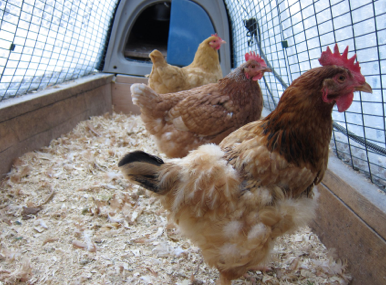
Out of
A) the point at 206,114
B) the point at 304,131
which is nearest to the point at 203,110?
the point at 206,114

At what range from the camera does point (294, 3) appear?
A: 190 centimetres

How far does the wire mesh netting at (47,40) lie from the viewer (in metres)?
1.90

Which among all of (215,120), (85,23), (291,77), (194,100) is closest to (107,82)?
(85,23)

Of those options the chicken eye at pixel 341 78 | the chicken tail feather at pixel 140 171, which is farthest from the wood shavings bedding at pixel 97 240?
the chicken eye at pixel 341 78

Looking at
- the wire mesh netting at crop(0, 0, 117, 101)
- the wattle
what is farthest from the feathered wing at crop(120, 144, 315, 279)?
the wire mesh netting at crop(0, 0, 117, 101)

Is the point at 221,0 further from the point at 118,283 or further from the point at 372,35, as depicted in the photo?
the point at 118,283

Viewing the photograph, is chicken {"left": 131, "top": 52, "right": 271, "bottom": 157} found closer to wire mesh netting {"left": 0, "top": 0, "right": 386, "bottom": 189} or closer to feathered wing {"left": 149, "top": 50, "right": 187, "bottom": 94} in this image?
wire mesh netting {"left": 0, "top": 0, "right": 386, "bottom": 189}

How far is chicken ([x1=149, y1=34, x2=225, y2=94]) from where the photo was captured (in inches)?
102

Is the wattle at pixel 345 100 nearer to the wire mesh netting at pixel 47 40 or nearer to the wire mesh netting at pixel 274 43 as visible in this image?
the wire mesh netting at pixel 274 43

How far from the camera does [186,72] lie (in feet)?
9.27

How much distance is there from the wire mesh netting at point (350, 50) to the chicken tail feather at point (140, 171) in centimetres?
109

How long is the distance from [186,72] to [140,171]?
2.00 m

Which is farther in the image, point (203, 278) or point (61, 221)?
point (61, 221)

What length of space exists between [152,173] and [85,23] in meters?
2.80
